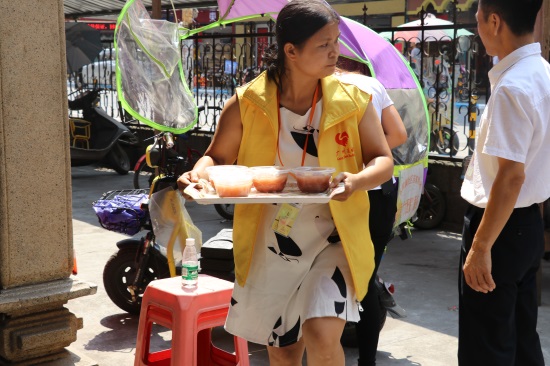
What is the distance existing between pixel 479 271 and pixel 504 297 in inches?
7.0

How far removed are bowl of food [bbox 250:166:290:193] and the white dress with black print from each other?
0.18 meters

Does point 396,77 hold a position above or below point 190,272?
above

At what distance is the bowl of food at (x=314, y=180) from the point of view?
2.82m

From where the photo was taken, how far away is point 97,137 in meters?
13.5

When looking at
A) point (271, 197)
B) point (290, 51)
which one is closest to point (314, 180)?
point (271, 197)

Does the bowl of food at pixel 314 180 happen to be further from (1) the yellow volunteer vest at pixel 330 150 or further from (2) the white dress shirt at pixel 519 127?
(2) the white dress shirt at pixel 519 127

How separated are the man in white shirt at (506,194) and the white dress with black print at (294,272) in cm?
53

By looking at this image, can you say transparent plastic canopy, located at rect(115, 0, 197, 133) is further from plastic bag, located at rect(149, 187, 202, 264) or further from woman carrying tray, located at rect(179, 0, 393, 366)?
woman carrying tray, located at rect(179, 0, 393, 366)

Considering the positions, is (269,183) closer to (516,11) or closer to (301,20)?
(301,20)

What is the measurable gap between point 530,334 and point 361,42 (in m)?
2.35

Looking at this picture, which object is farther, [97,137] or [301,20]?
[97,137]

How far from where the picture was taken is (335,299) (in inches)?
118

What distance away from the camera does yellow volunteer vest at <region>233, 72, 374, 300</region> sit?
3.05 metres

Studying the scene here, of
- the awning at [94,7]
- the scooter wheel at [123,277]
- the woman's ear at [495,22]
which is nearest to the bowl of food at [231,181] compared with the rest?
the woman's ear at [495,22]
